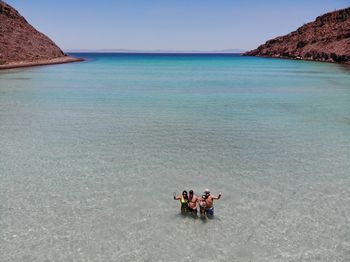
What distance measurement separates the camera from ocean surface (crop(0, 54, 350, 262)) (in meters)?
11.5

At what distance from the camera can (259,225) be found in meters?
12.6

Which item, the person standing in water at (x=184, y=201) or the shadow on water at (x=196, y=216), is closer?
the shadow on water at (x=196, y=216)

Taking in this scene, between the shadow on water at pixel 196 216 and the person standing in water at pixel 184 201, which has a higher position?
the person standing in water at pixel 184 201

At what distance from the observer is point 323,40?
153375 mm

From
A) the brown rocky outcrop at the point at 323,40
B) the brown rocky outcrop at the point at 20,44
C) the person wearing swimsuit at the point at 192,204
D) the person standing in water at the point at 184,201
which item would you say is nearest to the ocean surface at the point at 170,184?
the person standing in water at the point at 184,201

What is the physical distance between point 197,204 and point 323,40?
515 ft

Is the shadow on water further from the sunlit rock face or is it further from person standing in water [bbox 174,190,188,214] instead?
the sunlit rock face

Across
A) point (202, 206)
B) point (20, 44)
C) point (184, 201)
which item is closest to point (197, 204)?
point (202, 206)

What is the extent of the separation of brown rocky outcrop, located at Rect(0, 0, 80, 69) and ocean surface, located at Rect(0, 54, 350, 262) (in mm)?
70954

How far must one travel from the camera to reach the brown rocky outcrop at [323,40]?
131125 millimetres

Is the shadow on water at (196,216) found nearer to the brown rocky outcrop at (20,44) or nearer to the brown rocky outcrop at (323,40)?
the brown rocky outcrop at (20,44)

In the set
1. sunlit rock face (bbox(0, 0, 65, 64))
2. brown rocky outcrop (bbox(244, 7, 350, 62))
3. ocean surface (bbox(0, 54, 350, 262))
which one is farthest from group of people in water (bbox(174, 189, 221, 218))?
brown rocky outcrop (bbox(244, 7, 350, 62))

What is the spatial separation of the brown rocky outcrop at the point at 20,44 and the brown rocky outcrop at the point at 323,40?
306 feet

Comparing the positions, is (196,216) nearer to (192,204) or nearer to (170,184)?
(192,204)
